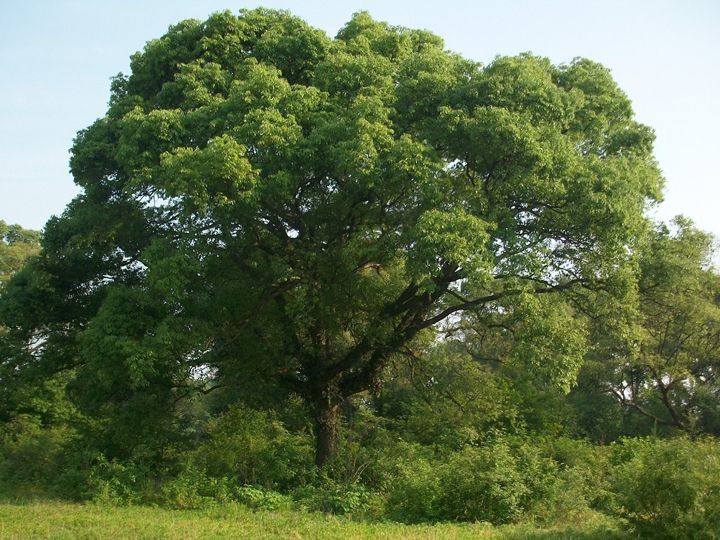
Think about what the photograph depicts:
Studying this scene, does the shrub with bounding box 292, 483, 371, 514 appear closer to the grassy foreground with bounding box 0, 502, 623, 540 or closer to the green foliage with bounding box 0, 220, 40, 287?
the grassy foreground with bounding box 0, 502, 623, 540

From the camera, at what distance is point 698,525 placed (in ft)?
26.4

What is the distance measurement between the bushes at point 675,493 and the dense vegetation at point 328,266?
0.52m

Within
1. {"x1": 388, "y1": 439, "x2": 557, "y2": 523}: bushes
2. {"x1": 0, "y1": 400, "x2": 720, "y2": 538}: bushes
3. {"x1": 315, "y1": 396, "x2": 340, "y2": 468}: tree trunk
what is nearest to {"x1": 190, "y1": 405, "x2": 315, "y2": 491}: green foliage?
{"x1": 0, "y1": 400, "x2": 720, "y2": 538}: bushes

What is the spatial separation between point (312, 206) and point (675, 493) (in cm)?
881

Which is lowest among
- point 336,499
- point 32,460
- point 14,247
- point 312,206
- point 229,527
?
point 229,527

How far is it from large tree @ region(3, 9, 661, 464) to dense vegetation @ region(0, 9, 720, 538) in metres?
0.05

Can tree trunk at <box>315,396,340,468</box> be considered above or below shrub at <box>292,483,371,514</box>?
above

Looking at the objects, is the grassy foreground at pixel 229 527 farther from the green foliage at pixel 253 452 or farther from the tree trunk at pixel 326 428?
the tree trunk at pixel 326 428

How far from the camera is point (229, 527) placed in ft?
33.1

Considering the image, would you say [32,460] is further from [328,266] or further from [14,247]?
[14,247]

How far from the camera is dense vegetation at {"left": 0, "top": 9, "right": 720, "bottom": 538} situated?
40.5 ft

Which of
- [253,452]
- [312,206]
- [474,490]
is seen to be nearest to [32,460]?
[253,452]

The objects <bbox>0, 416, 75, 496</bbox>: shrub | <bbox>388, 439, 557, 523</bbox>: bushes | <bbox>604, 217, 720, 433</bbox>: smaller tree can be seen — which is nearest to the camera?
<bbox>388, 439, 557, 523</bbox>: bushes

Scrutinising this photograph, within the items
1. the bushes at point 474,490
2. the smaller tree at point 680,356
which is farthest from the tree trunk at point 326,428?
the smaller tree at point 680,356
